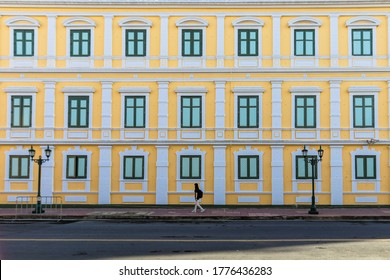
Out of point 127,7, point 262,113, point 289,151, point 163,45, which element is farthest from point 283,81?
point 127,7

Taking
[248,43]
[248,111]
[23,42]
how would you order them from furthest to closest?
[23,42] → [248,43] → [248,111]

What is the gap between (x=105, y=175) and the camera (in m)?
29.6

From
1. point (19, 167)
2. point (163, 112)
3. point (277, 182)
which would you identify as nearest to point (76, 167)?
point (19, 167)

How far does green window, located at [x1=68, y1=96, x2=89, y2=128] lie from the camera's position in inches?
1177

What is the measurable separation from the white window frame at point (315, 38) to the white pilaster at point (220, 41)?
3.78 metres

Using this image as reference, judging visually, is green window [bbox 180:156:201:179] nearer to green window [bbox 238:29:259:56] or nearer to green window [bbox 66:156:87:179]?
green window [bbox 66:156:87:179]

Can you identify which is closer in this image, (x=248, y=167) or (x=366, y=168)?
(x=366, y=168)

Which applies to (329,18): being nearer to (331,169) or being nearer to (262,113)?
(262,113)

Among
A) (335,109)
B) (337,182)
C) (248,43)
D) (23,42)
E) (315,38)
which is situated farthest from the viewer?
(23,42)

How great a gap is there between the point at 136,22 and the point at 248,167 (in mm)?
10399

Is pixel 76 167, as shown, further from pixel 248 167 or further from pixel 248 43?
pixel 248 43

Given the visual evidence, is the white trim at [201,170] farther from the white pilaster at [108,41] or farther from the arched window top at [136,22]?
the arched window top at [136,22]

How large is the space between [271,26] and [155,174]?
1063 cm

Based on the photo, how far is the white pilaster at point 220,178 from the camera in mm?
29422
